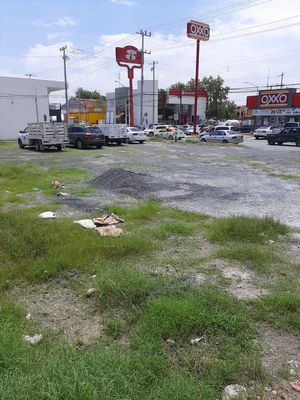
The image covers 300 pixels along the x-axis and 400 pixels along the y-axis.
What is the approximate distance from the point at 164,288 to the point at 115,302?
25.3 inches

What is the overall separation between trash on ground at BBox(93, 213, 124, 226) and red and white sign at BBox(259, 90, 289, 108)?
57.4m

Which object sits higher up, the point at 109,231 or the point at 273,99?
the point at 273,99

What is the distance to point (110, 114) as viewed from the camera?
8562 centimetres

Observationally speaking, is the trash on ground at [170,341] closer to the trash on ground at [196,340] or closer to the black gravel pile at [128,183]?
the trash on ground at [196,340]

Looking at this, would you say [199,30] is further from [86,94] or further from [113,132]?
[86,94]

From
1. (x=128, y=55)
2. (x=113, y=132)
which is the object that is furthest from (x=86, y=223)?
(x=128, y=55)

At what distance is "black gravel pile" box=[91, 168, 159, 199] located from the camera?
11773 mm

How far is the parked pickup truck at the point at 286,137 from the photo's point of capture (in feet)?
118

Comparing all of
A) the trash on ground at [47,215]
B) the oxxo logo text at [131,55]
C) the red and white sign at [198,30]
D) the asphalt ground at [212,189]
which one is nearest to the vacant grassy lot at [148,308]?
the trash on ground at [47,215]

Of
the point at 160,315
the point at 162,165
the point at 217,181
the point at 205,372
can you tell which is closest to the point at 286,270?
the point at 160,315

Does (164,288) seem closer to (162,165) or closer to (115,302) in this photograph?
(115,302)

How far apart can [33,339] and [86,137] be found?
2680cm

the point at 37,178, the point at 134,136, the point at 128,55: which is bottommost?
the point at 37,178

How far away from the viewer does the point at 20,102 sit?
5175cm
